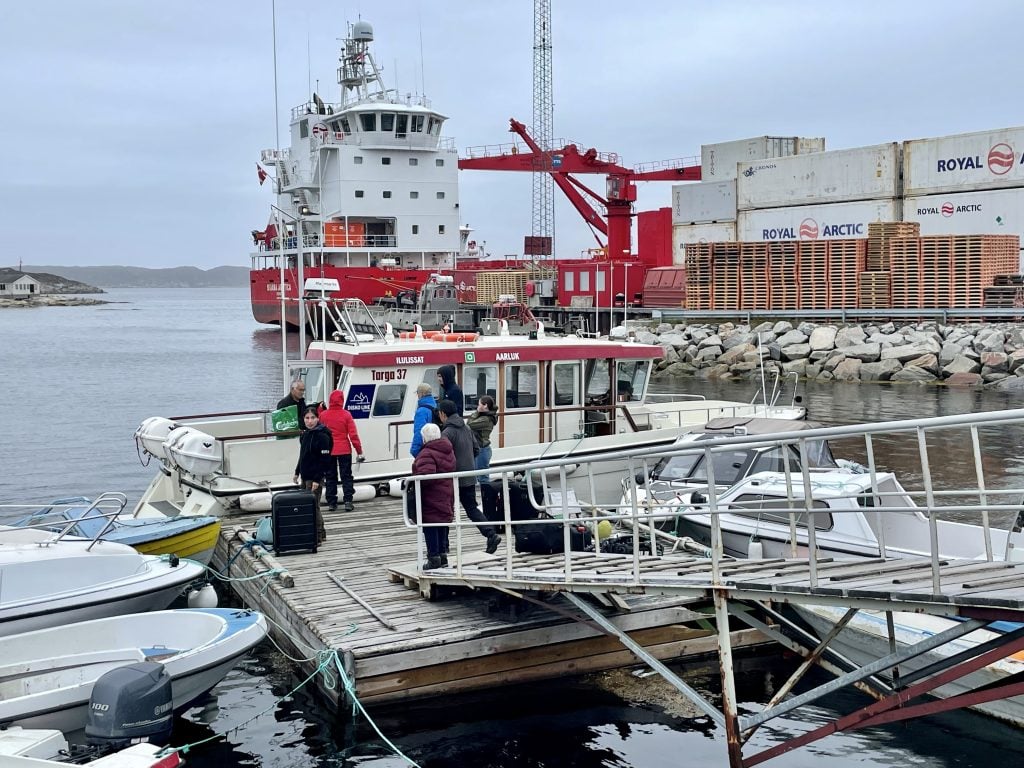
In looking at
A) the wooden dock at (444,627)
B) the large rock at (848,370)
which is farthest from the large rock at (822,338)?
the wooden dock at (444,627)

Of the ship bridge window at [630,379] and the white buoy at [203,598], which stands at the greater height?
the ship bridge window at [630,379]

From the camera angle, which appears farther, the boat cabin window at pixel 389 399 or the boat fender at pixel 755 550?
the boat cabin window at pixel 389 399

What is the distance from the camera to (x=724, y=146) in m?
52.8

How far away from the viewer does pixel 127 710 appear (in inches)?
300

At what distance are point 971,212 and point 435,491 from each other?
1504 inches

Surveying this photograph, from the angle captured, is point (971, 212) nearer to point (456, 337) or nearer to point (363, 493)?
point (456, 337)

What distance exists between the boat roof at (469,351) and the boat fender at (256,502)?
6.53 feet

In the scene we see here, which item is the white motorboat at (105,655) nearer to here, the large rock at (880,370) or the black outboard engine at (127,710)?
the black outboard engine at (127,710)

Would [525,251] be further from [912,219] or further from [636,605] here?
[636,605]

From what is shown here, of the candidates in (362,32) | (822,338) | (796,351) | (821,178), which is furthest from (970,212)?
(362,32)

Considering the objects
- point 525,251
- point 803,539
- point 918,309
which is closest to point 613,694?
point 803,539

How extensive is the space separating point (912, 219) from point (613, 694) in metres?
38.8

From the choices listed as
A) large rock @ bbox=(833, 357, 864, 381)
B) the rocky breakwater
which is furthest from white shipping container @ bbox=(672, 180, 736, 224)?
large rock @ bbox=(833, 357, 864, 381)

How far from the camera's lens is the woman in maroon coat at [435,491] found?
31.6ft
